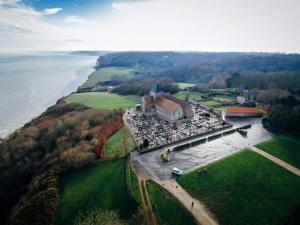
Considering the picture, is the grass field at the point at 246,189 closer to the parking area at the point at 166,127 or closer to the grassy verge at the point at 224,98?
the parking area at the point at 166,127

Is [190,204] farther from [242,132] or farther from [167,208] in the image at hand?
[242,132]

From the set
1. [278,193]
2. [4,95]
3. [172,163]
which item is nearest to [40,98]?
[4,95]

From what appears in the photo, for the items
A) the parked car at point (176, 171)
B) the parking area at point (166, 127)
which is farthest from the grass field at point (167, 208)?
the parking area at point (166, 127)

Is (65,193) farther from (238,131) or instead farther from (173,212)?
(238,131)

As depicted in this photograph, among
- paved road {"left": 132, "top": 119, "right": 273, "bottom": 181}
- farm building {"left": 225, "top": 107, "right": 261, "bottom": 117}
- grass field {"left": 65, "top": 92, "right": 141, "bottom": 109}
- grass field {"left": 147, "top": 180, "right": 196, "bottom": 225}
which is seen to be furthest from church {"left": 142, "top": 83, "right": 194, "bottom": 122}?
grass field {"left": 147, "top": 180, "right": 196, "bottom": 225}

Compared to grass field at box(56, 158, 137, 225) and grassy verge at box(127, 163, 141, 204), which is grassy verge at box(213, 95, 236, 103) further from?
grass field at box(56, 158, 137, 225)

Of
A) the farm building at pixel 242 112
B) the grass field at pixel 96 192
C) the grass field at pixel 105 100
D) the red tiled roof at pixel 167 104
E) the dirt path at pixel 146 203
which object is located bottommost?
the grass field at pixel 96 192
